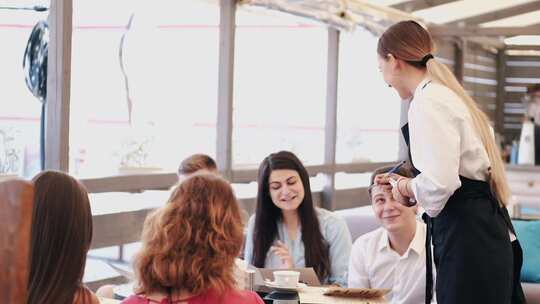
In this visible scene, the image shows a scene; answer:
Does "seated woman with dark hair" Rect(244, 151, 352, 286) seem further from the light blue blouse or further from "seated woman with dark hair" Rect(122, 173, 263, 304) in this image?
"seated woman with dark hair" Rect(122, 173, 263, 304)

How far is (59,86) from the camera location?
4.51m

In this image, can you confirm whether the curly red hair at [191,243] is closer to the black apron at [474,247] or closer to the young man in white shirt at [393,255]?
the black apron at [474,247]

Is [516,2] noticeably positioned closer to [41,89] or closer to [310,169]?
[310,169]

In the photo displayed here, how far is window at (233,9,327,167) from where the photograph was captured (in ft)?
25.7

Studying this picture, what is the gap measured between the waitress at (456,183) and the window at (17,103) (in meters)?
2.34

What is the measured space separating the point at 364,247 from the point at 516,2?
6.43m

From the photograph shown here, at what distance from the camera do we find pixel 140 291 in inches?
86.4

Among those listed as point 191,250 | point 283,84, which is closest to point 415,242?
point 191,250

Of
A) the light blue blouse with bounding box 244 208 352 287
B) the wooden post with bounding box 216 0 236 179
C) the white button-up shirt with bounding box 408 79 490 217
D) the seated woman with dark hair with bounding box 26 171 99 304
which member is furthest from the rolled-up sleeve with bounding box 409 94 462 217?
the wooden post with bounding box 216 0 236 179

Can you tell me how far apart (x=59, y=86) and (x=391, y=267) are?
1.91 m

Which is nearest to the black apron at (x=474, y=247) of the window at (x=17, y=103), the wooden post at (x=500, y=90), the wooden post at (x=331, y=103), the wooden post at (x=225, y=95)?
the window at (x=17, y=103)

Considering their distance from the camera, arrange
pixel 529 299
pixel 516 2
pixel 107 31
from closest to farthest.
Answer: pixel 529 299
pixel 107 31
pixel 516 2

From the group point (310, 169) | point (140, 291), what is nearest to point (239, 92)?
point (310, 169)

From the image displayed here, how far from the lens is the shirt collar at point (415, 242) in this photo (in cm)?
361
